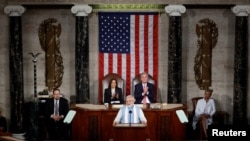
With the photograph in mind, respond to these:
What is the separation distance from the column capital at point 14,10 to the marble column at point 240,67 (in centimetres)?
659

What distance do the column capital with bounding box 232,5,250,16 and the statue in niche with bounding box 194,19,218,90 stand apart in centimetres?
97

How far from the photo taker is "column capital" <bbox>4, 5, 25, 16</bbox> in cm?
1700

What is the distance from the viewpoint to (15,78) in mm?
17297

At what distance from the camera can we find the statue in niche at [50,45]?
58.3 feet

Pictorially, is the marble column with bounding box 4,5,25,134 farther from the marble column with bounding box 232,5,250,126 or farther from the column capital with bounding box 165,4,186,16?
the marble column with bounding box 232,5,250,126

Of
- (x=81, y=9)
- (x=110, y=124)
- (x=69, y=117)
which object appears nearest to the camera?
(x=69, y=117)

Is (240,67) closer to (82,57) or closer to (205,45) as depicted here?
(205,45)

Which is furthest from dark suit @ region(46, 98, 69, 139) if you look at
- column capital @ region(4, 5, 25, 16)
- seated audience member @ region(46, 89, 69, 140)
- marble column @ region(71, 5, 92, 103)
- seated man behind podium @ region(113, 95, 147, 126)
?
column capital @ region(4, 5, 25, 16)

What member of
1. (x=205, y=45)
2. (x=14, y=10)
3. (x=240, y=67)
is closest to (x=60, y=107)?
(x=14, y=10)

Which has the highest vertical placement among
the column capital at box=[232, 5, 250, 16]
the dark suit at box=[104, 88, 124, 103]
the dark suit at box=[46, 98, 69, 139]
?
the column capital at box=[232, 5, 250, 16]

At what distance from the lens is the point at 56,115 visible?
52.6 feet

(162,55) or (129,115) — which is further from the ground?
(162,55)

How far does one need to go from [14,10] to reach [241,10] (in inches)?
277

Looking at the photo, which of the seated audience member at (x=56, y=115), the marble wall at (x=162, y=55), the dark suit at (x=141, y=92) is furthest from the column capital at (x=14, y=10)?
the dark suit at (x=141, y=92)
